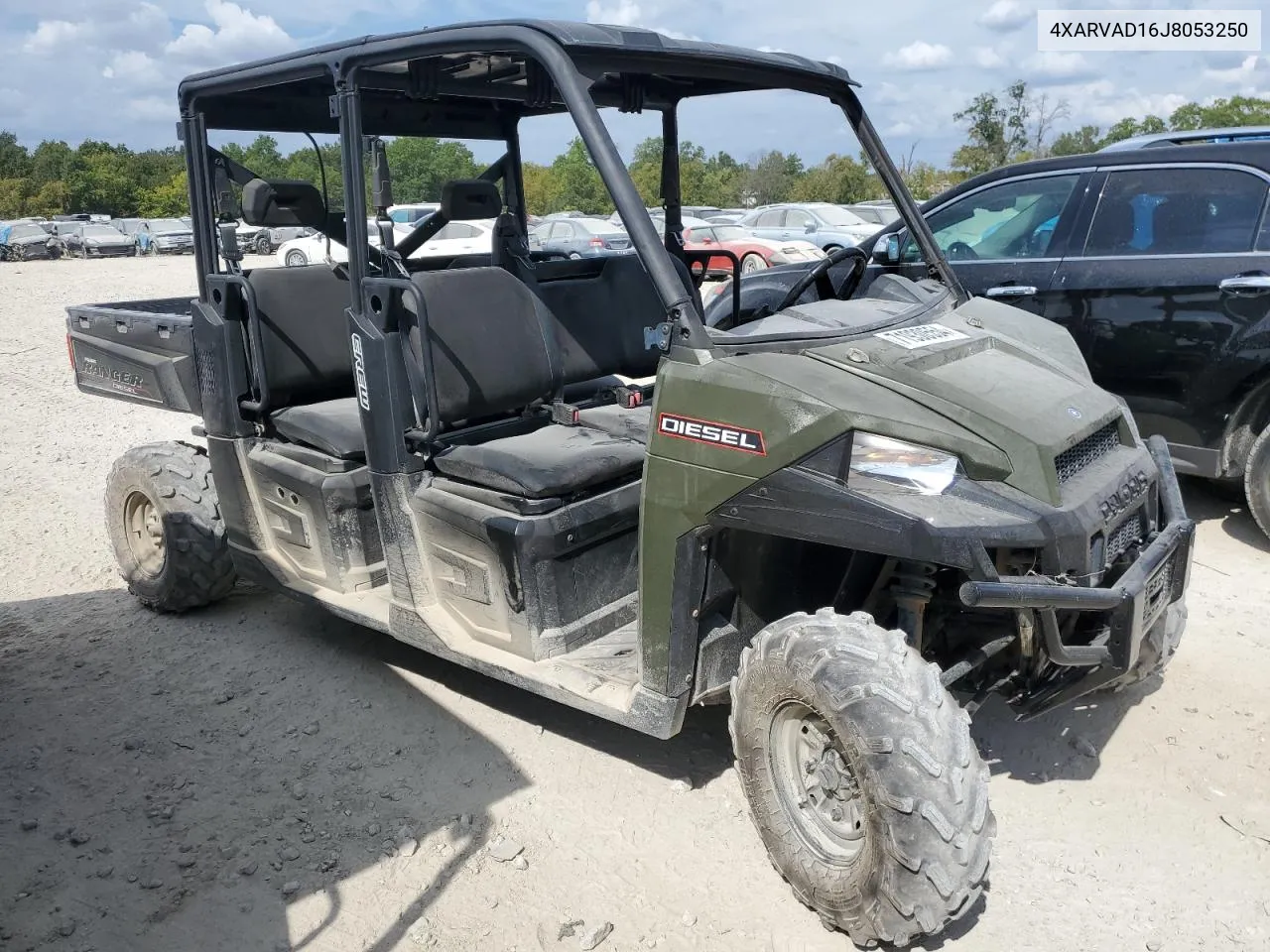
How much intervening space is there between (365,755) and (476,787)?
0.51 m

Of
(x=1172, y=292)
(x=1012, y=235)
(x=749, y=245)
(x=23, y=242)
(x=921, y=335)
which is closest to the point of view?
(x=921, y=335)

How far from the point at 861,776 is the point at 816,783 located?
0.35 meters

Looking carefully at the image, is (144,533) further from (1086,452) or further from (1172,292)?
(1172,292)

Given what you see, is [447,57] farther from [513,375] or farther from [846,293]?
[846,293]

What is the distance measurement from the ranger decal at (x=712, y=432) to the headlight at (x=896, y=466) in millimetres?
245

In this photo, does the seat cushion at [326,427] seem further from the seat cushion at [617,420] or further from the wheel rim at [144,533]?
the wheel rim at [144,533]

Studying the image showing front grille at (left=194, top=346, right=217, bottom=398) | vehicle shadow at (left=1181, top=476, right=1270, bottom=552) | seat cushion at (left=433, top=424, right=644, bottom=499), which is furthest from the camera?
vehicle shadow at (left=1181, top=476, right=1270, bottom=552)

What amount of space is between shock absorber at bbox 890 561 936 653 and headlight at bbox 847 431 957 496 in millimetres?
312

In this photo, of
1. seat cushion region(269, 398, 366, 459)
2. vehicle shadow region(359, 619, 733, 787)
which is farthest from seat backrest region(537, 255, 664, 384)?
vehicle shadow region(359, 619, 733, 787)

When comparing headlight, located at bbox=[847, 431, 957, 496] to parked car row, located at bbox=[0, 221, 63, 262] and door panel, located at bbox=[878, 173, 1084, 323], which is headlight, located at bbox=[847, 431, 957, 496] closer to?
door panel, located at bbox=[878, 173, 1084, 323]

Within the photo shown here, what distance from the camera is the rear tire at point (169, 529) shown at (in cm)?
498

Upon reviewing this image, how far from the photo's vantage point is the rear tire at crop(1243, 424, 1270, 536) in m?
5.22

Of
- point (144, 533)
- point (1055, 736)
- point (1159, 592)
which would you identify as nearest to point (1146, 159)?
point (1055, 736)

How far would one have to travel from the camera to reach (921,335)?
3.27 meters
